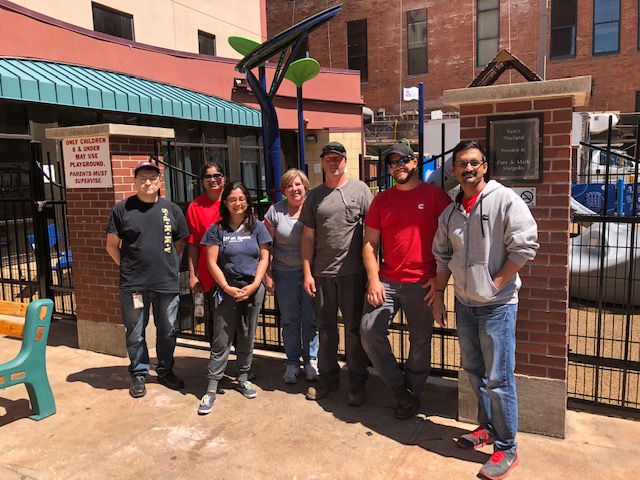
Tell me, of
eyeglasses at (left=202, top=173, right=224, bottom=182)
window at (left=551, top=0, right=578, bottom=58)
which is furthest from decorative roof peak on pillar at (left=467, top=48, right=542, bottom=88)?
window at (left=551, top=0, right=578, bottom=58)

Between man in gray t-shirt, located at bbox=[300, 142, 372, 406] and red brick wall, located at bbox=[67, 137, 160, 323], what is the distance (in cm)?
205

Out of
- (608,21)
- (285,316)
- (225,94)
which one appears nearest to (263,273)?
(285,316)

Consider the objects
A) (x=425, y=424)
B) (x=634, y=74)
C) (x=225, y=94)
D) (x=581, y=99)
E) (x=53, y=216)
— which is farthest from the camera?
(x=634, y=74)

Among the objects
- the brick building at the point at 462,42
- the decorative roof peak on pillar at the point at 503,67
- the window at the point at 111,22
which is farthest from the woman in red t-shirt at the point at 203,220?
the brick building at the point at 462,42

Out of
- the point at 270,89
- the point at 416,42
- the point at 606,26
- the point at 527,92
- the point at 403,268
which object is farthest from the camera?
the point at 416,42

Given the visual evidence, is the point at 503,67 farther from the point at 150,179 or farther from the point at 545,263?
the point at 150,179

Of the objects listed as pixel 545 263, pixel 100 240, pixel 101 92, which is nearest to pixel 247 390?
pixel 100 240

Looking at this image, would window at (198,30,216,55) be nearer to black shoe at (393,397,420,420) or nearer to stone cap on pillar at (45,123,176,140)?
stone cap on pillar at (45,123,176,140)

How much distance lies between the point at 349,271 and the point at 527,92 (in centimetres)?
167

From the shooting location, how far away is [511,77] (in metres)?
25.9

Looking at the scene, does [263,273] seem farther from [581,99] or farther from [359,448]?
[581,99]

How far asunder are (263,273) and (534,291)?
195 cm

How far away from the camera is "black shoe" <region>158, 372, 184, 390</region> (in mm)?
4449

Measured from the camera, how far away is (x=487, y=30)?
88.0ft
